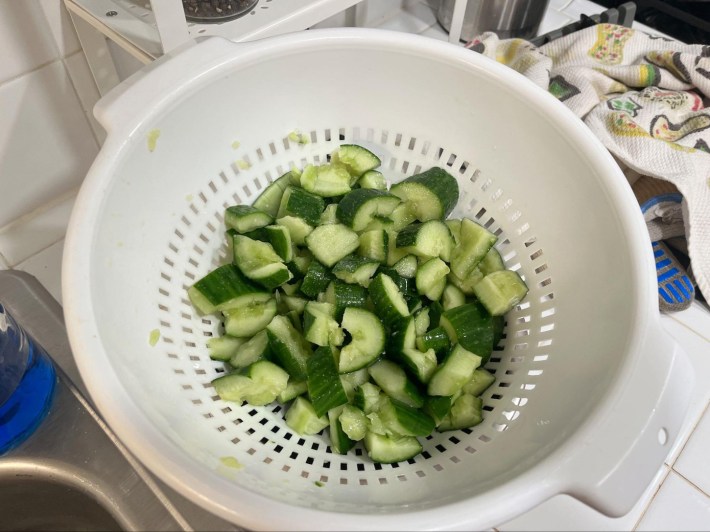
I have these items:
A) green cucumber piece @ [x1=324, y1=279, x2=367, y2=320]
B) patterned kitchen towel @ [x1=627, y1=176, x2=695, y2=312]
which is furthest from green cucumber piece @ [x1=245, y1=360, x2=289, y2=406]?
patterned kitchen towel @ [x1=627, y1=176, x2=695, y2=312]

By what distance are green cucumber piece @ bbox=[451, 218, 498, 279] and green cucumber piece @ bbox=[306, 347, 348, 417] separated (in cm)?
22

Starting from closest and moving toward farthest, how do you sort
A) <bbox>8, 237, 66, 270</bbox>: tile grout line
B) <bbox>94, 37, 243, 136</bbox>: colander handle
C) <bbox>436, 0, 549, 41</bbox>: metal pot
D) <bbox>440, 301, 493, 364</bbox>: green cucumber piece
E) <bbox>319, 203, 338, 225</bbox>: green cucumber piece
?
<bbox>94, 37, 243, 136</bbox>: colander handle → <bbox>440, 301, 493, 364</bbox>: green cucumber piece → <bbox>319, 203, 338, 225</bbox>: green cucumber piece → <bbox>8, 237, 66, 270</bbox>: tile grout line → <bbox>436, 0, 549, 41</bbox>: metal pot

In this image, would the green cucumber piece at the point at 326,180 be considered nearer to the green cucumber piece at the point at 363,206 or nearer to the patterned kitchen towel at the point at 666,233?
the green cucumber piece at the point at 363,206

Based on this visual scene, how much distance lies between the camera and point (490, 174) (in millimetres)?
753

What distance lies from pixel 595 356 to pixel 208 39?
55cm

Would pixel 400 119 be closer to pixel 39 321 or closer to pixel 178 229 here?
pixel 178 229

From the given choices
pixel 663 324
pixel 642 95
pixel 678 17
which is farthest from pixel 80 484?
pixel 678 17

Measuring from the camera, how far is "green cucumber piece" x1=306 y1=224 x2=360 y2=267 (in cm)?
73

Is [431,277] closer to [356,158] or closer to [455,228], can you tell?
[455,228]

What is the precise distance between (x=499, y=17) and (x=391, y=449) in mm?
982

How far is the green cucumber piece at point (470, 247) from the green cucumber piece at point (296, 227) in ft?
0.67

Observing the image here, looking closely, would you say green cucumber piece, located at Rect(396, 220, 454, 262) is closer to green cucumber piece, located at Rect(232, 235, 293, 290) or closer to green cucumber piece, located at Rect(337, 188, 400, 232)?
green cucumber piece, located at Rect(337, 188, 400, 232)

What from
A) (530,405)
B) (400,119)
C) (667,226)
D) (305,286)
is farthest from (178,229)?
(667,226)

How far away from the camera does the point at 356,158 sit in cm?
77
